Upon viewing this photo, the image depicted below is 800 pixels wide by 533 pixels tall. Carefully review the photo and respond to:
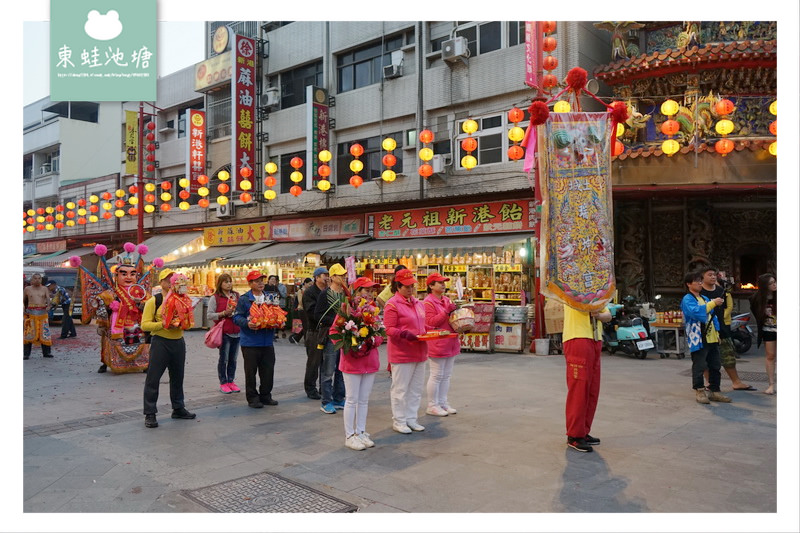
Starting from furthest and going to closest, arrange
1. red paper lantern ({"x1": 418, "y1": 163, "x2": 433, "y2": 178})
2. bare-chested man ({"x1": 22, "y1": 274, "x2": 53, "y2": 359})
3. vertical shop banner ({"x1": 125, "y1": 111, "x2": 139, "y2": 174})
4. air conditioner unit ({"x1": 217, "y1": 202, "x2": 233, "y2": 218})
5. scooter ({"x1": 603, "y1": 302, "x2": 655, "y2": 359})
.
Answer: vertical shop banner ({"x1": 125, "y1": 111, "x2": 139, "y2": 174}) → air conditioner unit ({"x1": 217, "y1": 202, "x2": 233, "y2": 218}) → red paper lantern ({"x1": 418, "y1": 163, "x2": 433, "y2": 178}) → bare-chested man ({"x1": 22, "y1": 274, "x2": 53, "y2": 359}) → scooter ({"x1": 603, "y1": 302, "x2": 655, "y2": 359})

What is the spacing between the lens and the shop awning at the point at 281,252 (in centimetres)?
1873

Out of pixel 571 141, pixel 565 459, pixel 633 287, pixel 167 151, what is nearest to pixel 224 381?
pixel 565 459

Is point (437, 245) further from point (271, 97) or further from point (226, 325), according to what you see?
point (271, 97)

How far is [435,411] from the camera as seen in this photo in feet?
23.8

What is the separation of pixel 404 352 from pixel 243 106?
1721 centimetres

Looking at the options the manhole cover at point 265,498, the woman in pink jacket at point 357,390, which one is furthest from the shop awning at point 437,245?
the manhole cover at point 265,498

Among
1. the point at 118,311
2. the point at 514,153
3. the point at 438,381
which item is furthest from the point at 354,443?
the point at 514,153

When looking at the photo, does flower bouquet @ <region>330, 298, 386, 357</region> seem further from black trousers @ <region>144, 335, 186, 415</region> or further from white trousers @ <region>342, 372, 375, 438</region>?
black trousers @ <region>144, 335, 186, 415</region>

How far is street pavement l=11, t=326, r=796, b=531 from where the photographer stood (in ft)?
14.3

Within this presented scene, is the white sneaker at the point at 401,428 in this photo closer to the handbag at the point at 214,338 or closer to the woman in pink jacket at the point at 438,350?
the woman in pink jacket at the point at 438,350

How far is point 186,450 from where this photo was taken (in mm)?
5695

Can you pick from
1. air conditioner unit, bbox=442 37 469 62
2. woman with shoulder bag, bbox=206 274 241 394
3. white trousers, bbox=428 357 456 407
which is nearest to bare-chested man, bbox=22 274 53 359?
woman with shoulder bag, bbox=206 274 241 394

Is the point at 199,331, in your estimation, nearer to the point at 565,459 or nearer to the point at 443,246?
the point at 443,246

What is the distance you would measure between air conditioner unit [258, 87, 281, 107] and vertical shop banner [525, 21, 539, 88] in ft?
36.1
